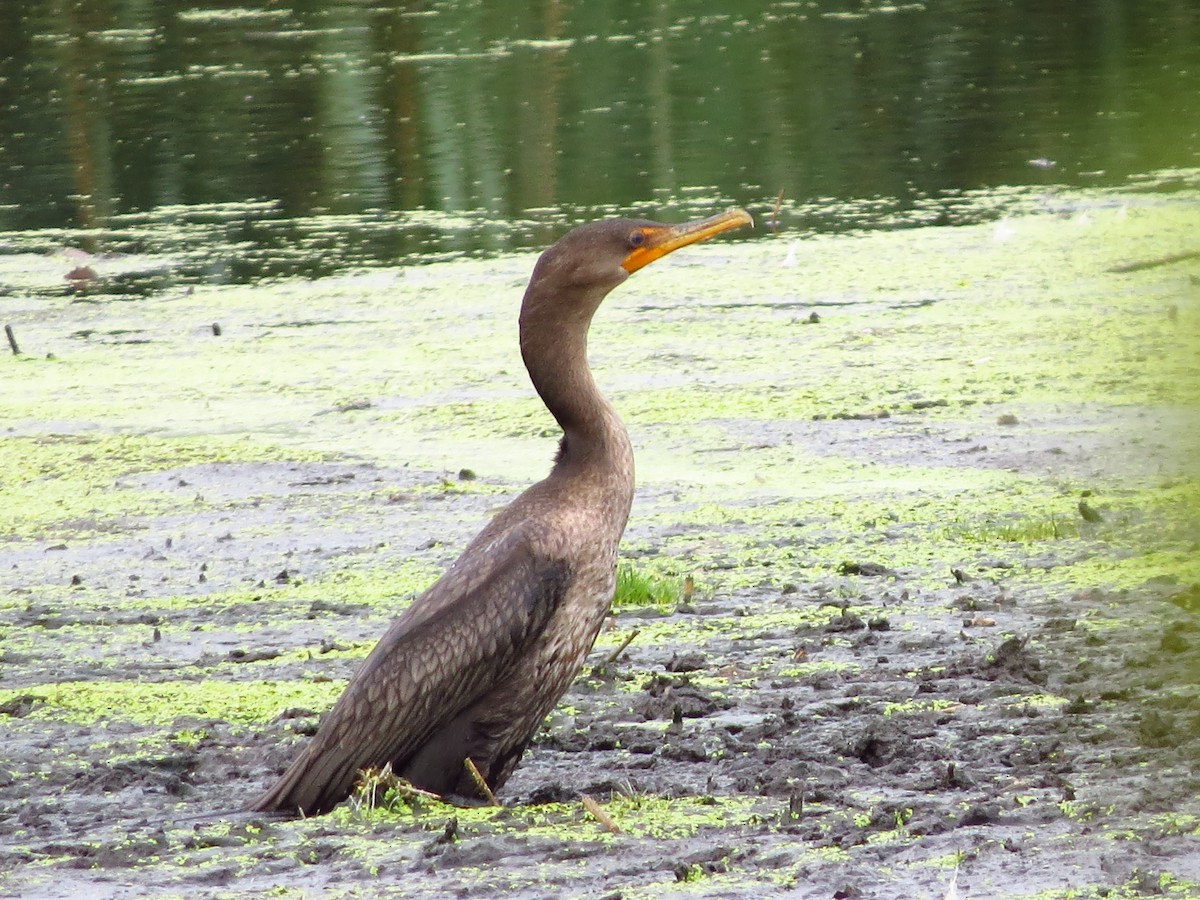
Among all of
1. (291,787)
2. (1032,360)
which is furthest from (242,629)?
(1032,360)

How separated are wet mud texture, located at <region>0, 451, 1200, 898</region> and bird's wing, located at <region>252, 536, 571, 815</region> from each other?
148 mm

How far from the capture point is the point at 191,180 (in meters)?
15.8

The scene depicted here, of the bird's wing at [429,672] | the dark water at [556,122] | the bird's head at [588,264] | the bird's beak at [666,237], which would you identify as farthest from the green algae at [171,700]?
the dark water at [556,122]

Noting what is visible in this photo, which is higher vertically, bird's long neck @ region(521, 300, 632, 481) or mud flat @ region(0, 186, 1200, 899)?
bird's long neck @ region(521, 300, 632, 481)

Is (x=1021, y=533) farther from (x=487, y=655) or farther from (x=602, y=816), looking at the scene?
(x=602, y=816)

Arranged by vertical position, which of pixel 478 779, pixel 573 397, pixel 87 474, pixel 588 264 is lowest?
pixel 87 474

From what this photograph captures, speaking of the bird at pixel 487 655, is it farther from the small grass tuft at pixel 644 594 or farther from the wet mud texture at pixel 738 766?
the small grass tuft at pixel 644 594

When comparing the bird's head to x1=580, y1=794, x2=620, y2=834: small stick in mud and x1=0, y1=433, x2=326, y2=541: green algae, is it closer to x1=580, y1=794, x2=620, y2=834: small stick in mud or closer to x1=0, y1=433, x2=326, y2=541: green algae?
x1=580, y1=794, x2=620, y2=834: small stick in mud

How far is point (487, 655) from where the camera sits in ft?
15.1

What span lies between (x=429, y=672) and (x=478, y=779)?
0.28 m

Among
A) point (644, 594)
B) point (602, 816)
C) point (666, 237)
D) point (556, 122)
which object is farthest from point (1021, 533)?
point (556, 122)

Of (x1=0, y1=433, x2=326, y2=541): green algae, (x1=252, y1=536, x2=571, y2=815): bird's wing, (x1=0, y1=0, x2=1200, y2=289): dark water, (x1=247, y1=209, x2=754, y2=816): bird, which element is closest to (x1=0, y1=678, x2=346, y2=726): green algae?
(x1=247, y1=209, x2=754, y2=816): bird

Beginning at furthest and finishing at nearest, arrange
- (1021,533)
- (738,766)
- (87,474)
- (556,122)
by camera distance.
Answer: (556,122) → (87,474) → (1021,533) → (738,766)

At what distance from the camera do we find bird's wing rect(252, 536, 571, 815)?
181 inches
